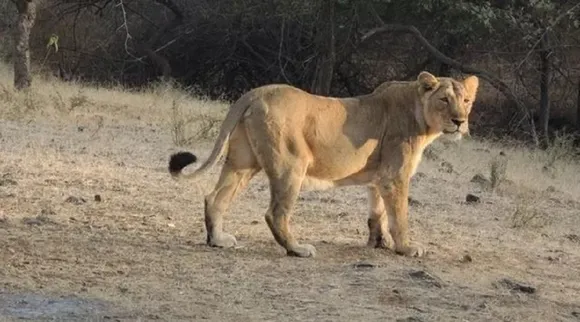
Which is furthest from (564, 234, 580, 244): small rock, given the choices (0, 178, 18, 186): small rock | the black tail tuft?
(0, 178, 18, 186): small rock

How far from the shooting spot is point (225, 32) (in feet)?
80.8

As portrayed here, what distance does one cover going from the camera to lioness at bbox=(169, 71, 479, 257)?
280 inches

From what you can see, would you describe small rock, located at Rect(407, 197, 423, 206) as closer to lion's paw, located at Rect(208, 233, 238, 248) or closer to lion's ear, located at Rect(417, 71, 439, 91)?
lion's ear, located at Rect(417, 71, 439, 91)

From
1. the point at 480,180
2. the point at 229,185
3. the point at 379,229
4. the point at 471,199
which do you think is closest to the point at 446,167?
the point at 480,180

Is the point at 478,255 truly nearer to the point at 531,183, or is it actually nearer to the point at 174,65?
the point at 531,183

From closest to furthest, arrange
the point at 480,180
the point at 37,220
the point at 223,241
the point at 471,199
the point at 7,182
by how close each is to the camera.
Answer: the point at 223,241
the point at 37,220
the point at 7,182
the point at 471,199
the point at 480,180

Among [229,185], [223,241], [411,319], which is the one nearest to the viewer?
[411,319]

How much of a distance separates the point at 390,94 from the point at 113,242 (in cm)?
227

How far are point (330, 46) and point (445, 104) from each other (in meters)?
14.3

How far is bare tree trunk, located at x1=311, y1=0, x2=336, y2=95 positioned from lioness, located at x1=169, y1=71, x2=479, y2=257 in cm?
1360

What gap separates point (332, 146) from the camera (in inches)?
291

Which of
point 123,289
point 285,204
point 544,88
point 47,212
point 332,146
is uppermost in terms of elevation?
point 544,88

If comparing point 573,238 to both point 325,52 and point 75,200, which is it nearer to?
point 75,200

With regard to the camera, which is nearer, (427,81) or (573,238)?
(427,81)
